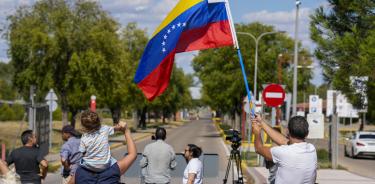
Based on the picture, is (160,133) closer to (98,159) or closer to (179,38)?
(179,38)

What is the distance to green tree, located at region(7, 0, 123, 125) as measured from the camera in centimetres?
4297

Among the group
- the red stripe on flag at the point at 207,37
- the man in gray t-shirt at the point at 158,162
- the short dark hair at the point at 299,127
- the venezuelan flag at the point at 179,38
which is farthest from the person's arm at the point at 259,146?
the red stripe on flag at the point at 207,37

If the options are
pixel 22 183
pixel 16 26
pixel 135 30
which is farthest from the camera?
pixel 135 30

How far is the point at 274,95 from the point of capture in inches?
965

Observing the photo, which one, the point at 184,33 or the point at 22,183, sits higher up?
the point at 184,33

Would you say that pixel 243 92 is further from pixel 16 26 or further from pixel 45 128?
pixel 45 128

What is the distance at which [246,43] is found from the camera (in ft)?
188

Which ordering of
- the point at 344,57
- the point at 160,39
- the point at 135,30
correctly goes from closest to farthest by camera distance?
the point at 160,39, the point at 344,57, the point at 135,30

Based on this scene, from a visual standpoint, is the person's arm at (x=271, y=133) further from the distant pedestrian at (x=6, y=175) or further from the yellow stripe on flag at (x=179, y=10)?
the yellow stripe on flag at (x=179, y=10)

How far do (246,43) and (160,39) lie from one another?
47108mm

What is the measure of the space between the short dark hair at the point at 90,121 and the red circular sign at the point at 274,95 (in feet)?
59.2

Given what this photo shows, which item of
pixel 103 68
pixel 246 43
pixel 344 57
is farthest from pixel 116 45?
pixel 344 57

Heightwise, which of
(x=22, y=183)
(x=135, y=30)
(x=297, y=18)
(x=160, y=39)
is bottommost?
(x=22, y=183)

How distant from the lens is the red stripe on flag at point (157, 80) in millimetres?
10266
